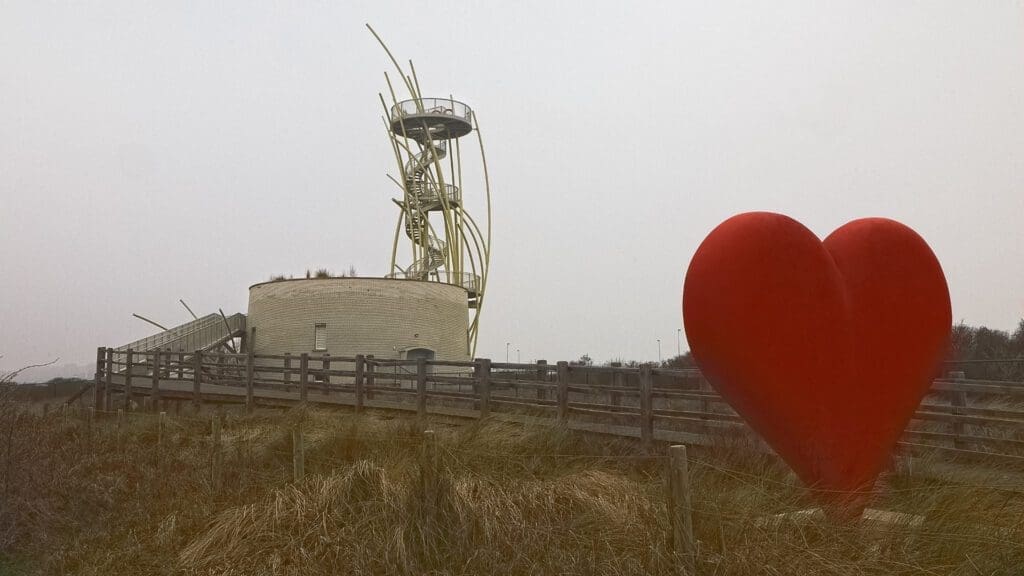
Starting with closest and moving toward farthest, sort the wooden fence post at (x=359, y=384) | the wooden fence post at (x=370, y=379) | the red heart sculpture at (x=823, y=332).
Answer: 1. the red heart sculpture at (x=823, y=332)
2. the wooden fence post at (x=359, y=384)
3. the wooden fence post at (x=370, y=379)

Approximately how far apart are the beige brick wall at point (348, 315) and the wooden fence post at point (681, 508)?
2094cm

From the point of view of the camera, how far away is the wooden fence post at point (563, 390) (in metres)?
10.2

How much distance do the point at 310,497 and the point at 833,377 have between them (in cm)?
429

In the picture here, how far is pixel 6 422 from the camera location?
10.3 meters

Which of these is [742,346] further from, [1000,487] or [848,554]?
[1000,487]

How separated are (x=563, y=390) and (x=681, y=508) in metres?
5.93

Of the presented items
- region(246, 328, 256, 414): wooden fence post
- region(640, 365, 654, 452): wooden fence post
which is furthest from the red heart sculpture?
region(246, 328, 256, 414): wooden fence post

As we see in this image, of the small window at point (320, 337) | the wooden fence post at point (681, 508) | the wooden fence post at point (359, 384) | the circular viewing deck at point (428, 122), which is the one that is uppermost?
the circular viewing deck at point (428, 122)

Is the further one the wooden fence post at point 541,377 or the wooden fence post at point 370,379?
the wooden fence post at point 370,379

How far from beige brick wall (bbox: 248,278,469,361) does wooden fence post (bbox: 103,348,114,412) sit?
5306 mm

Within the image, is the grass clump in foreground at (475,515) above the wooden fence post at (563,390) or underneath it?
underneath

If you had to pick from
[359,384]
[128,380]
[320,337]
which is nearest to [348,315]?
[320,337]

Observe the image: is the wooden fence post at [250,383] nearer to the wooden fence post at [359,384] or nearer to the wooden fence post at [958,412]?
the wooden fence post at [359,384]

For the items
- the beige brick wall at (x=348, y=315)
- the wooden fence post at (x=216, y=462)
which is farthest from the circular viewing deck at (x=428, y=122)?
the wooden fence post at (x=216, y=462)
